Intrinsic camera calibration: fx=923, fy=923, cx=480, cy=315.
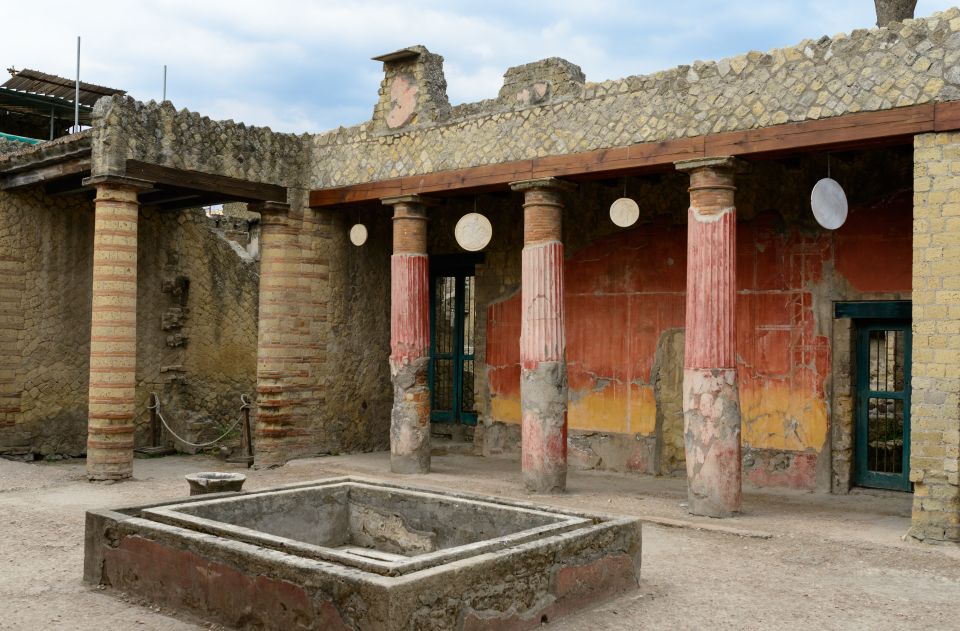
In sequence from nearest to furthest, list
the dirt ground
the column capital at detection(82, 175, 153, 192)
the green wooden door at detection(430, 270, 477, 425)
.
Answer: the dirt ground < the column capital at detection(82, 175, 153, 192) < the green wooden door at detection(430, 270, 477, 425)

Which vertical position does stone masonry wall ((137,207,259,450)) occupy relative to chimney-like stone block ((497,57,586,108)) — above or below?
below

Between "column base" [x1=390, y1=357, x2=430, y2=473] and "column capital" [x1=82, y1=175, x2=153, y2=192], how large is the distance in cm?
329

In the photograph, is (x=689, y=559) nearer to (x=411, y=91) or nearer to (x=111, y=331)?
(x=411, y=91)

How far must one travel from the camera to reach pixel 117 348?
9.55 m

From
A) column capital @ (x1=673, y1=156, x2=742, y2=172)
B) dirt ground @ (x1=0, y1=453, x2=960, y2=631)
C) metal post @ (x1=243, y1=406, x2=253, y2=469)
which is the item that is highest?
column capital @ (x1=673, y1=156, x2=742, y2=172)

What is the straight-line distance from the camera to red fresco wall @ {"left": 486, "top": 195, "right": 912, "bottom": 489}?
29.1ft

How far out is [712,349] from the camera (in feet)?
25.5

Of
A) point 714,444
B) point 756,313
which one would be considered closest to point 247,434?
point 714,444

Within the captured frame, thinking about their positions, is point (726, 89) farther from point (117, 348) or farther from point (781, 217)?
point (117, 348)

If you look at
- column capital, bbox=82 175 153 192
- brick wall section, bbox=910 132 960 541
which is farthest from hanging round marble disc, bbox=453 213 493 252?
brick wall section, bbox=910 132 960 541

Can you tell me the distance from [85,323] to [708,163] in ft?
26.8

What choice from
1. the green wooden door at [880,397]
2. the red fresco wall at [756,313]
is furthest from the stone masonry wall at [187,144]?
the green wooden door at [880,397]

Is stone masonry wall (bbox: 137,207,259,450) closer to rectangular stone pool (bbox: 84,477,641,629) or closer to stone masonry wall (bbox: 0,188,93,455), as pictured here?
stone masonry wall (bbox: 0,188,93,455)

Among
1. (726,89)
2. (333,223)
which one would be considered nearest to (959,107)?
(726,89)
